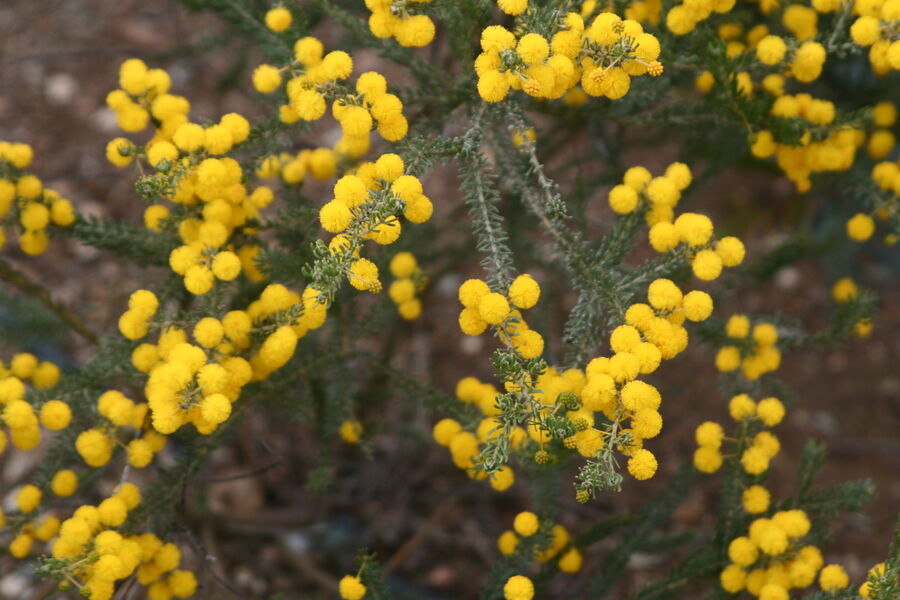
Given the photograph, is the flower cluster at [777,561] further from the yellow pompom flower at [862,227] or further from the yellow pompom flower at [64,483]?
the yellow pompom flower at [64,483]

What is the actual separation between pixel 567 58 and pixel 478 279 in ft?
1.25

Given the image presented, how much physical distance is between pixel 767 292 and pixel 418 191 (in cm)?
217

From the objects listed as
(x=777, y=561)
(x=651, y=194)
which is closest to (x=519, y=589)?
(x=777, y=561)

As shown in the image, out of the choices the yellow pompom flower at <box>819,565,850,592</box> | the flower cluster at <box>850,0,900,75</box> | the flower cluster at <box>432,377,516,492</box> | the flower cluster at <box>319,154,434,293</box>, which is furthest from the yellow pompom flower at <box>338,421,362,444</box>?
the flower cluster at <box>850,0,900,75</box>

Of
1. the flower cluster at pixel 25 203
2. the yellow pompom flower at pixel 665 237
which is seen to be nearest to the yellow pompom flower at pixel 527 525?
the yellow pompom flower at pixel 665 237

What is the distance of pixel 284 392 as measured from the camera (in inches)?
70.1

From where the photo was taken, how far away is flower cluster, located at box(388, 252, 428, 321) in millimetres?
1726

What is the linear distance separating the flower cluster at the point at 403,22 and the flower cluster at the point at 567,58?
0.45 ft

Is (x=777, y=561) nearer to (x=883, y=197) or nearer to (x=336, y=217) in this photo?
(x=883, y=197)

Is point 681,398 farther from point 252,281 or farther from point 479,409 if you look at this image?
point 252,281

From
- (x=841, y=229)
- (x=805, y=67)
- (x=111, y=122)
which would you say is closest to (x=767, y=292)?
(x=841, y=229)

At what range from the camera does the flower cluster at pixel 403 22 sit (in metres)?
1.40

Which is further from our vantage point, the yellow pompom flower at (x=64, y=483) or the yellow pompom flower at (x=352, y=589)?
the yellow pompom flower at (x=64, y=483)

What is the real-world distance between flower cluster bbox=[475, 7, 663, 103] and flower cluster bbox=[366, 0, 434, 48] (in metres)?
0.14
